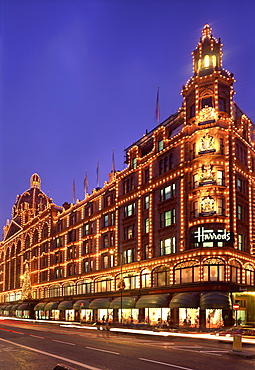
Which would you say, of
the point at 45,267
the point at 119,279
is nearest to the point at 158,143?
the point at 119,279

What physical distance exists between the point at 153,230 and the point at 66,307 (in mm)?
32683

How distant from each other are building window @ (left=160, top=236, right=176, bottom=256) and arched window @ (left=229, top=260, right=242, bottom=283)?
8.02 m

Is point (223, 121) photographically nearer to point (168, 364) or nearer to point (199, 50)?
point (199, 50)

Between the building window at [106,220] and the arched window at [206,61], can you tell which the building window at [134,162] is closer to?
the building window at [106,220]

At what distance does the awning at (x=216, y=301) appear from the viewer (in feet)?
159

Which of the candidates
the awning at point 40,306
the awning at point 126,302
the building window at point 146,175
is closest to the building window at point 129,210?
the building window at point 146,175

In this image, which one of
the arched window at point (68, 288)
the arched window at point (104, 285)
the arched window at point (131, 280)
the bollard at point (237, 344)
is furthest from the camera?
the arched window at point (68, 288)

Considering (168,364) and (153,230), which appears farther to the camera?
(153,230)

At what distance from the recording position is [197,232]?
51.2 metres

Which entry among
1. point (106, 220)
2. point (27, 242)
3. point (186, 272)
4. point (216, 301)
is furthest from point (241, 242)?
point (27, 242)

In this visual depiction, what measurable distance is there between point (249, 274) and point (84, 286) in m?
37.2

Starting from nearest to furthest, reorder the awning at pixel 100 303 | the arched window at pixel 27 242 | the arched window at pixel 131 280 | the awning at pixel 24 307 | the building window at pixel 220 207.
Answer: the building window at pixel 220 207, the arched window at pixel 131 280, the awning at pixel 100 303, the awning at pixel 24 307, the arched window at pixel 27 242

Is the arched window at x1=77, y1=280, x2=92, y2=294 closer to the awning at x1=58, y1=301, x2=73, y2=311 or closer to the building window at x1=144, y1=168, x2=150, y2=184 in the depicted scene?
the awning at x1=58, y1=301, x2=73, y2=311

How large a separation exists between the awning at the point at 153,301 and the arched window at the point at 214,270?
7.42 m
